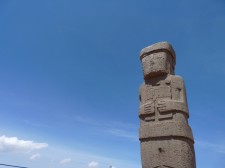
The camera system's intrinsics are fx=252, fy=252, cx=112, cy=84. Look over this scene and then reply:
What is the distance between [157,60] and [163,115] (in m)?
1.72

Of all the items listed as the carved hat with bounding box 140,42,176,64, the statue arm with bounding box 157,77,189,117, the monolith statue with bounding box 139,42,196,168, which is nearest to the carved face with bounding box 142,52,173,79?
the monolith statue with bounding box 139,42,196,168

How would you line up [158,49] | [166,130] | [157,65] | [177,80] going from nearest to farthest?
[166,130] < [177,80] < [157,65] < [158,49]

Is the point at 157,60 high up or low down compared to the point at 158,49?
down

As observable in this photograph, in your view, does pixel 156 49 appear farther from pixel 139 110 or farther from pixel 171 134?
pixel 171 134

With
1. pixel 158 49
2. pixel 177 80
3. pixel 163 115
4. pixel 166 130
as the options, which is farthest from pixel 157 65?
pixel 166 130

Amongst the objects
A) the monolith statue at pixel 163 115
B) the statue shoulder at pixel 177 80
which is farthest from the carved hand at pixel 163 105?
the statue shoulder at pixel 177 80

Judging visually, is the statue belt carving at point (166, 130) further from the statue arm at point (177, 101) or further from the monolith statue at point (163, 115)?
the statue arm at point (177, 101)

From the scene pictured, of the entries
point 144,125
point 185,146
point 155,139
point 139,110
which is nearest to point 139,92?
point 139,110

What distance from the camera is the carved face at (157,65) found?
7609 millimetres

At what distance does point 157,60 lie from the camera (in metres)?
7.71

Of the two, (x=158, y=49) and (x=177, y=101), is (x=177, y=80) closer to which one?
(x=177, y=101)

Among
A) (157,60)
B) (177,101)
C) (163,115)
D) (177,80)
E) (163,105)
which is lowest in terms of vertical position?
(163,115)

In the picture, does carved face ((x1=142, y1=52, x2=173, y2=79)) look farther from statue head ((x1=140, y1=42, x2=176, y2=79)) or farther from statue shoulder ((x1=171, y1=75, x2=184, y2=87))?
statue shoulder ((x1=171, y1=75, x2=184, y2=87))

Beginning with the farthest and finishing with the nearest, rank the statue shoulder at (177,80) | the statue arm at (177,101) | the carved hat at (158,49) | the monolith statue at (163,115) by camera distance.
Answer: the carved hat at (158,49), the statue shoulder at (177,80), the statue arm at (177,101), the monolith statue at (163,115)
